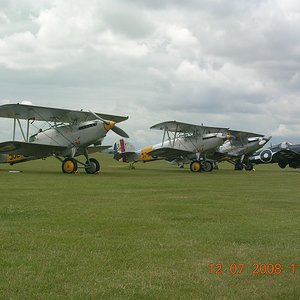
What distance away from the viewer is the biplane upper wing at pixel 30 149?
73.2ft

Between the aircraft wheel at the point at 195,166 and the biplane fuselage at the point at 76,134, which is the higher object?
the biplane fuselage at the point at 76,134

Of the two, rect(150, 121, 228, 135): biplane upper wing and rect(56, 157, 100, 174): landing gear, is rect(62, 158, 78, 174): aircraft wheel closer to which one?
rect(56, 157, 100, 174): landing gear

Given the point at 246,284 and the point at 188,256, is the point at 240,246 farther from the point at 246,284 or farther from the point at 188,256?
the point at 246,284

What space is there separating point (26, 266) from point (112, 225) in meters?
2.47

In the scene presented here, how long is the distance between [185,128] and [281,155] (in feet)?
26.7

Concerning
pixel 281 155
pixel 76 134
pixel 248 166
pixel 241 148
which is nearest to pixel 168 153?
pixel 241 148

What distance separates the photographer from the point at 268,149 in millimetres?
35938

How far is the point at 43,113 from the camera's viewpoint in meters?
23.0

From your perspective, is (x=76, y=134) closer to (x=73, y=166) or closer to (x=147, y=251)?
(x=73, y=166)

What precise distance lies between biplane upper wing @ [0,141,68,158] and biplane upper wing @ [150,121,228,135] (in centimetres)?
782

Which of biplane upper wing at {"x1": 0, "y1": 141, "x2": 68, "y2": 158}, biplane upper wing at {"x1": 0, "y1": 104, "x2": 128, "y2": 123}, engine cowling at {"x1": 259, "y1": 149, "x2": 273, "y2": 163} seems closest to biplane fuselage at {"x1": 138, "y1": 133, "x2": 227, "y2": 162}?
engine cowling at {"x1": 259, "y1": 149, "x2": 273, "y2": 163}

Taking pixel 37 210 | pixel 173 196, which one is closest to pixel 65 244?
pixel 37 210

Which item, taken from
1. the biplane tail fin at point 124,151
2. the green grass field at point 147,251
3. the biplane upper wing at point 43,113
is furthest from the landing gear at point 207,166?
the green grass field at point 147,251
